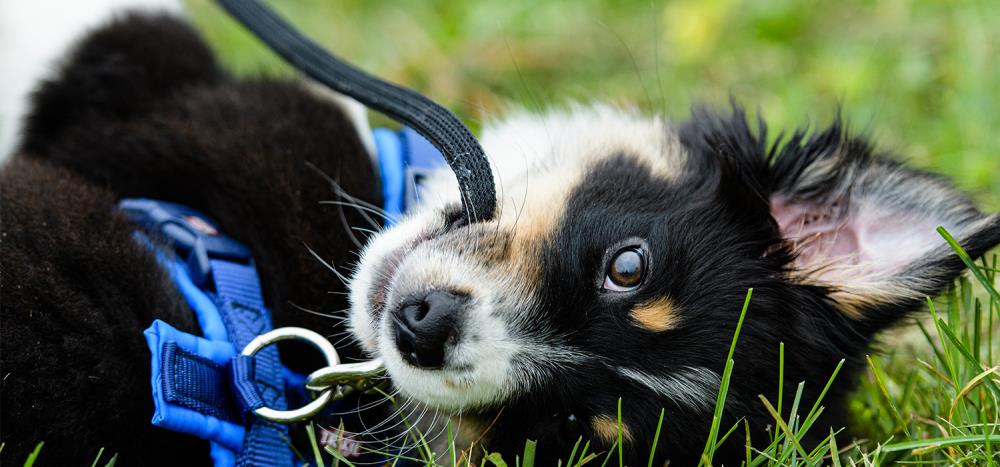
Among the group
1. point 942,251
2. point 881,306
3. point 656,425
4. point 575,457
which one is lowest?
point 575,457

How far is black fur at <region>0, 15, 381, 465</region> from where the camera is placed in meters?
2.43

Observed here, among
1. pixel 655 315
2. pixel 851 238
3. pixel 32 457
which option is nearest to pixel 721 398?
pixel 655 315

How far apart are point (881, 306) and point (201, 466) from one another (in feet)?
6.63

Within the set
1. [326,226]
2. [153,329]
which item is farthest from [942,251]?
[153,329]

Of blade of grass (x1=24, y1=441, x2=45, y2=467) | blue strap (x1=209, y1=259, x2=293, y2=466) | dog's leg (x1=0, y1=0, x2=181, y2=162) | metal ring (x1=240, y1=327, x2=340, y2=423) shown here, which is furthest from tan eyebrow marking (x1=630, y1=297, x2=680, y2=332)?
dog's leg (x1=0, y1=0, x2=181, y2=162)

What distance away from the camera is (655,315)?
254cm

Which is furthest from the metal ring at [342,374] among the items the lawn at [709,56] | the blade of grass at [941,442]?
the lawn at [709,56]

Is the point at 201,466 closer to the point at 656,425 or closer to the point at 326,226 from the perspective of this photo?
the point at 326,226

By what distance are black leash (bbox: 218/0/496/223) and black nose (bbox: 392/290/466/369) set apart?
0.38m

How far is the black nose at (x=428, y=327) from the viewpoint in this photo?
8.04ft

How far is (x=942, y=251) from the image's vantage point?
2725 mm

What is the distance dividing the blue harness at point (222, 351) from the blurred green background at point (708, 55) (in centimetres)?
219

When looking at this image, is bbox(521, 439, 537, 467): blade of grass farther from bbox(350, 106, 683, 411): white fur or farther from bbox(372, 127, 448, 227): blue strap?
bbox(372, 127, 448, 227): blue strap

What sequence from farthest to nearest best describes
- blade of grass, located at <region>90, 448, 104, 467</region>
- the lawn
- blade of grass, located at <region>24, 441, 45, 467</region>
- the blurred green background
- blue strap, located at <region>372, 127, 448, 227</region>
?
the blurred green background
the lawn
blue strap, located at <region>372, 127, 448, 227</region>
blade of grass, located at <region>90, 448, 104, 467</region>
blade of grass, located at <region>24, 441, 45, 467</region>
